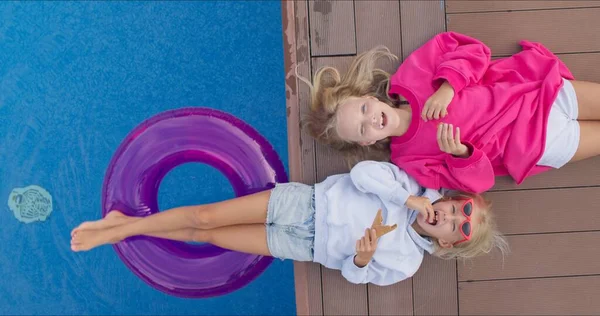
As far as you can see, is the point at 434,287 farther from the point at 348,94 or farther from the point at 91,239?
the point at 91,239

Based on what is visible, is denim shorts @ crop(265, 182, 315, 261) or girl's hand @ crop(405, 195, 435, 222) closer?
girl's hand @ crop(405, 195, 435, 222)

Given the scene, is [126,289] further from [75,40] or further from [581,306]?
[581,306]

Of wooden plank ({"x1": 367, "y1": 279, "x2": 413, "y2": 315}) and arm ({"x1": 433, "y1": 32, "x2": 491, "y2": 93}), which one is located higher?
arm ({"x1": 433, "y1": 32, "x2": 491, "y2": 93})

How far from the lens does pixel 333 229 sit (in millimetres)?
1465

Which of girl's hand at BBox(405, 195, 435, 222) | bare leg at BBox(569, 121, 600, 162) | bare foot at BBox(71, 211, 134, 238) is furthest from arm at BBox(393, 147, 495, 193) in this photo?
bare foot at BBox(71, 211, 134, 238)

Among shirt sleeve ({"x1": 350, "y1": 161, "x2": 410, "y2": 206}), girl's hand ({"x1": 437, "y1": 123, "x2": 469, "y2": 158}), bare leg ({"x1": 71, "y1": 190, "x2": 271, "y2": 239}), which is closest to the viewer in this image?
girl's hand ({"x1": 437, "y1": 123, "x2": 469, "y2": 158})

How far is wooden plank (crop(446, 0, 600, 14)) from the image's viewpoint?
161 cm

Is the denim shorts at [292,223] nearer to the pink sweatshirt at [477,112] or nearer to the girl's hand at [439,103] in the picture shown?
the pink sweatshirt at [477,112]

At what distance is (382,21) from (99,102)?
1033 millimetres

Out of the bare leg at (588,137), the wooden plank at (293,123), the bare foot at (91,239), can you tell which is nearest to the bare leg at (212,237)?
the bare foot at (91,239)

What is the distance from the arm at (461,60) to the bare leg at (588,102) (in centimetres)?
30

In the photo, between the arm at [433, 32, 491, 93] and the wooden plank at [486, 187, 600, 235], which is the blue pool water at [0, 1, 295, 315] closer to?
the arm at [433, 32, 491, 93]

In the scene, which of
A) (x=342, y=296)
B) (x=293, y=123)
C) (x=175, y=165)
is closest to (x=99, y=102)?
(x=175, y=165)

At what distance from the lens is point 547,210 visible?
1643 mm
